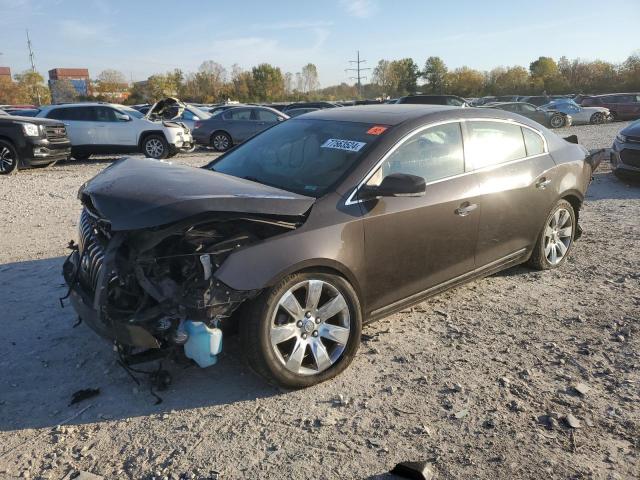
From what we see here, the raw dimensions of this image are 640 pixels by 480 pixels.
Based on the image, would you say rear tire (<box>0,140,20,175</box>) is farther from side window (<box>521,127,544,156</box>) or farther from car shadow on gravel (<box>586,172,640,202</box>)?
car shadow on gravel (<box>586,172,640,202</box>)

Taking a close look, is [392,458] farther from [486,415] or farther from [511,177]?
[511,177]

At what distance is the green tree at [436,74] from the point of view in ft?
257

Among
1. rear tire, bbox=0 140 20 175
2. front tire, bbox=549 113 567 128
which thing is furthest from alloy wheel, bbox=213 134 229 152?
front tire, bbox=549 113 567 128

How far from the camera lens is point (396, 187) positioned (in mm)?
3348

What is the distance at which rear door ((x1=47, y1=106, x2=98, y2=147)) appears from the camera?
45.0ft

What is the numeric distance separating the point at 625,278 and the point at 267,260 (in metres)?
3.81

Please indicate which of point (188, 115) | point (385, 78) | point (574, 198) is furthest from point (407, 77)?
point (574, 198)

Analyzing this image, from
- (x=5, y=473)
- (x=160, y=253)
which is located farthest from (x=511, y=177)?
(x=5, y=473)

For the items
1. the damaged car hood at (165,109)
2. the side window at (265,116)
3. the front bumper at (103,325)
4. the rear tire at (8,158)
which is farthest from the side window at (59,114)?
the front bumper at (103,325)

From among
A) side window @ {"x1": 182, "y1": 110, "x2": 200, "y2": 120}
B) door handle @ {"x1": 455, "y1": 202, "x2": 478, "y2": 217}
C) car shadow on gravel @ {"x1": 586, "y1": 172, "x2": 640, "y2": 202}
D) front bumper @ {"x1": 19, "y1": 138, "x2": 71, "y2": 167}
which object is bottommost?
car shadow on gravel @ {"x1": 586, "y1": 172, "x2": 640, "y2": 202}

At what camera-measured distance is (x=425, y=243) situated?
376 cm

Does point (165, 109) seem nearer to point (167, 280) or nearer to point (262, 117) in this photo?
point (262, 117)

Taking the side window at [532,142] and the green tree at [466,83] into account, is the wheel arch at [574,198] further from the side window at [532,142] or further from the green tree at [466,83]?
the green tree at [466,83]

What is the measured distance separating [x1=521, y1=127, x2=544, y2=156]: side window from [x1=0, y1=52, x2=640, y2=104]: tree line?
199ft
